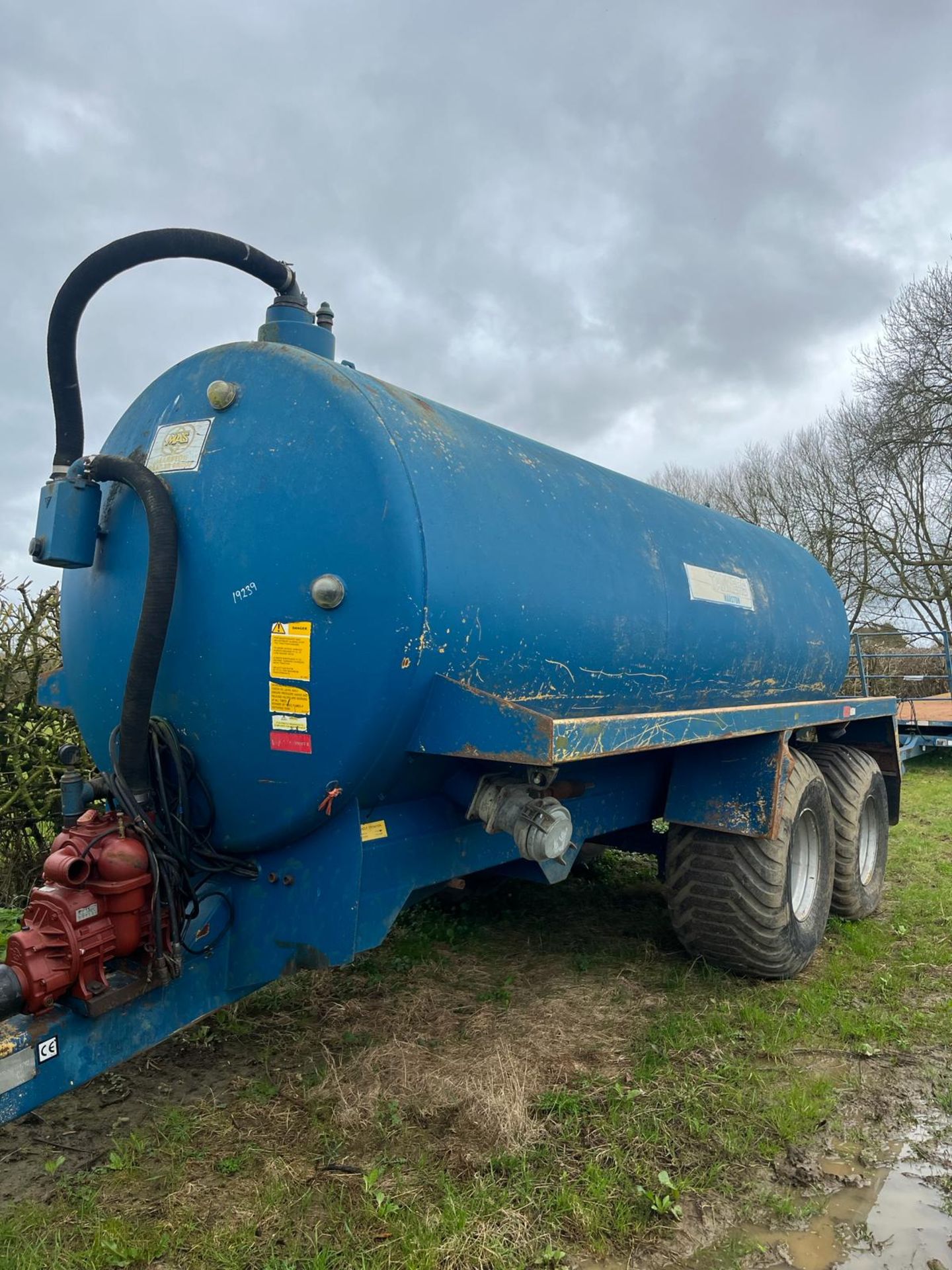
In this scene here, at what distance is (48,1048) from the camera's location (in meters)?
2.26

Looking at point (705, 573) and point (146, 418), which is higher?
point (146, 418)

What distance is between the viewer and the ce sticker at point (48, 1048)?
2244mm

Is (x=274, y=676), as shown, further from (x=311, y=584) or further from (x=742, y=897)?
(x=742, y=897)

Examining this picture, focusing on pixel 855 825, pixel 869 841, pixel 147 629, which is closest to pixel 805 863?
pixel 855 825

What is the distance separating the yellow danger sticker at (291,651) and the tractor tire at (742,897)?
2.47 metres

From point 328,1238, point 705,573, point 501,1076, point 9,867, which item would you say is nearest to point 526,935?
point 501,1076

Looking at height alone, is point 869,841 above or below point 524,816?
below

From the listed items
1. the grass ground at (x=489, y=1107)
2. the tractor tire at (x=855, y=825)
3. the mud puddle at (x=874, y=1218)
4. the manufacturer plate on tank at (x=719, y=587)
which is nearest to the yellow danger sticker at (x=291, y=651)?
the grass ground at (x=489, y=1107)

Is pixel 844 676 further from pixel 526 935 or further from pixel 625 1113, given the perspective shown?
pixel 625 1113

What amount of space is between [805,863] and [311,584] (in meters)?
3.41

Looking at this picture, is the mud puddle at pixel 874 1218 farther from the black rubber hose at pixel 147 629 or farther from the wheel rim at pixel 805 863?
the black rubber hose at pixel 147 629

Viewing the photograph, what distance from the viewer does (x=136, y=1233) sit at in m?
2.33

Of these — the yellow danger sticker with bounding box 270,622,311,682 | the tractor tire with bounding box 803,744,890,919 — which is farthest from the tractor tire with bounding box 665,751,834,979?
the yellow danger sticker with bounding box 270,622,311,682

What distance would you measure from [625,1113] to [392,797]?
1.31 metres
